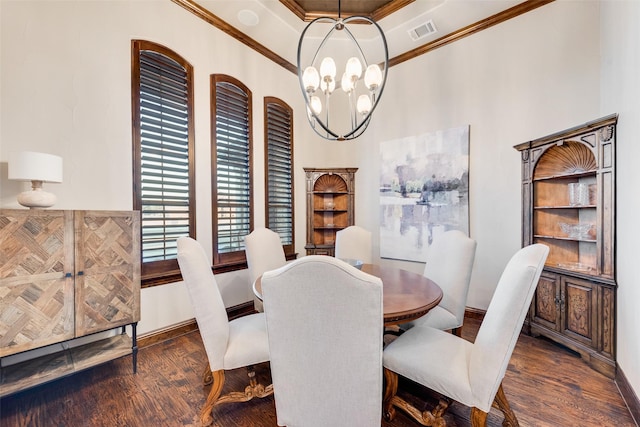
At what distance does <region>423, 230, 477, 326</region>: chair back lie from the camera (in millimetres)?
2275

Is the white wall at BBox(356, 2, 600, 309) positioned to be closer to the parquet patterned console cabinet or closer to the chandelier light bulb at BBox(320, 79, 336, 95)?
the chandelier light bulb at BBox(320, 79, 336, 95)

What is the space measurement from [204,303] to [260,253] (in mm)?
1237

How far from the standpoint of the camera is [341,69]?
4.44 m

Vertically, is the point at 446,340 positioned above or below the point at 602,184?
below

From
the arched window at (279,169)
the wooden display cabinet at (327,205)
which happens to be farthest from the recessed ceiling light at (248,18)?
the wooden display cabinet at (327,205)

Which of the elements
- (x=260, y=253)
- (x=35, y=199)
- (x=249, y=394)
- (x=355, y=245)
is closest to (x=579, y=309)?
(x=355, y=245)

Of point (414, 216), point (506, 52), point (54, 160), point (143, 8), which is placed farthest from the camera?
point (414, 216)

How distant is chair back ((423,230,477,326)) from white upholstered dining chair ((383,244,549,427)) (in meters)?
0.61

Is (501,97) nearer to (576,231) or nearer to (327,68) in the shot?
(576,231)

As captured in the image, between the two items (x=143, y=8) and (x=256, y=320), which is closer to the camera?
(x=256, y=320)

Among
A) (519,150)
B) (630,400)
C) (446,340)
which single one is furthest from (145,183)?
(630,400)

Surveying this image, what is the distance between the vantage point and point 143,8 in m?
2.67

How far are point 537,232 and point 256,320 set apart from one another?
287 centimetres

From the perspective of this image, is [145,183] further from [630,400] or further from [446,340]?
[630,400]
